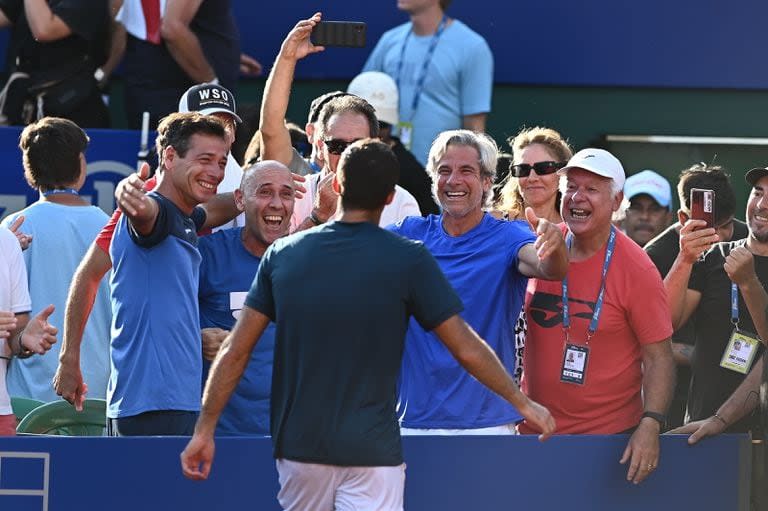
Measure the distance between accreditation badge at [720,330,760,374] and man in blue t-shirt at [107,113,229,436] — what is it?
2.17 metres

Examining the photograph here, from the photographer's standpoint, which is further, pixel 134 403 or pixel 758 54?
pixel 758 54

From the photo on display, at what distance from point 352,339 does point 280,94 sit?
2.35 metres

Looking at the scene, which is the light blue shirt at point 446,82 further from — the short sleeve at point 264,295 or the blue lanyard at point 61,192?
the short sleeve at point 264,295

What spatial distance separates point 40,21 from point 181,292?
3107 millimetres

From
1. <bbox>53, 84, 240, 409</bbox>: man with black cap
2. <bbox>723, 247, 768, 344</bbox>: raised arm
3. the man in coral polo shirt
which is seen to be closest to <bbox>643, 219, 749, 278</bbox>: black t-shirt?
<bbox>723, 247, 768, 344</bbox>: raised arm

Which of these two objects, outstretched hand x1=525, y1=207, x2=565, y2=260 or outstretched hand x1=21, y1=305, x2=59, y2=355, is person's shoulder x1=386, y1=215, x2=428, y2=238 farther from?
outstretched hand x1=21, y1=305, x2=59, y2=355

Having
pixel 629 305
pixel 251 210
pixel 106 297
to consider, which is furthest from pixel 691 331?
pixel 106 297

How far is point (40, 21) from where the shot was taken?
7711 millimetres

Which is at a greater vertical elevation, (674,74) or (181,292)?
(674,74)

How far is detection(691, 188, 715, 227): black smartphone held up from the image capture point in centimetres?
546

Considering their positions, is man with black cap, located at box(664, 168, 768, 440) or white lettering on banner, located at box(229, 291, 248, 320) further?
man with black cap, located at box(664, 168, 768, 440)

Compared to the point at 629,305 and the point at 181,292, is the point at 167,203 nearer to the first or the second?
the point at 181,292

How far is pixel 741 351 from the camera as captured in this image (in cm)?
591

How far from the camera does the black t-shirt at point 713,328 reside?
6016mm
